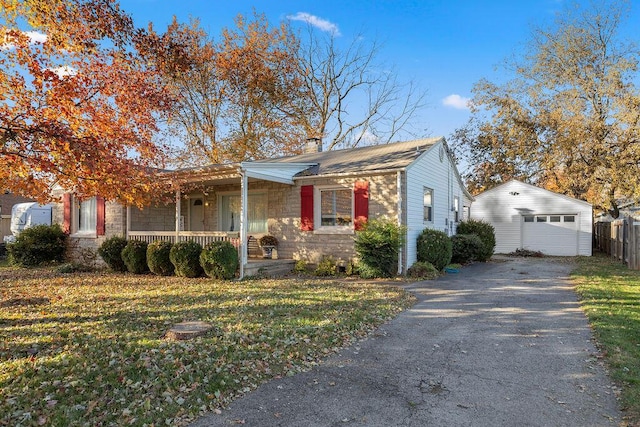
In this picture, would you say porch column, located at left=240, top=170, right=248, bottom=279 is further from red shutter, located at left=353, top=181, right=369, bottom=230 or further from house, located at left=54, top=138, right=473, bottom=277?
red shutter, located at left=353, top=181, right=369, bottom=230

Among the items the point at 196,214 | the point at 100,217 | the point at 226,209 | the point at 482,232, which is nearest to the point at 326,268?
the point at 226,209

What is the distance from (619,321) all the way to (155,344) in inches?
261

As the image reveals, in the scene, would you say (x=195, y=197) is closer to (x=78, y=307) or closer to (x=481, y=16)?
(x=78, y=307)

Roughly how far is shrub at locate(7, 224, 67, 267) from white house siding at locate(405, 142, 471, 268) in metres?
13.5

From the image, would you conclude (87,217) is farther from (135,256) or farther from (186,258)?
(186,258)

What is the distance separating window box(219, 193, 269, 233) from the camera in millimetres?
13297

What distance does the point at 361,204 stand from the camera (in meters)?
11.5

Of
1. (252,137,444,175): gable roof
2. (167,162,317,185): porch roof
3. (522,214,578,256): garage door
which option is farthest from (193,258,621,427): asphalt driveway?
(522,214,578,256): garage door

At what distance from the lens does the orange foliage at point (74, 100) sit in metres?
6.48

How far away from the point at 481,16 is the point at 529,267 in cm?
854

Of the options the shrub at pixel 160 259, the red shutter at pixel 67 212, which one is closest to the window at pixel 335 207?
the shrub at pixel 160 259

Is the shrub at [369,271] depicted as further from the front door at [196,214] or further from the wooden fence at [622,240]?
the wooden fence at [622,240]

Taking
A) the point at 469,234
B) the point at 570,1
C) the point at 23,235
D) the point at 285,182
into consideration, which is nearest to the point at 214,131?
the point at 23,235

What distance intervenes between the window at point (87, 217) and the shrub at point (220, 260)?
7.30m
